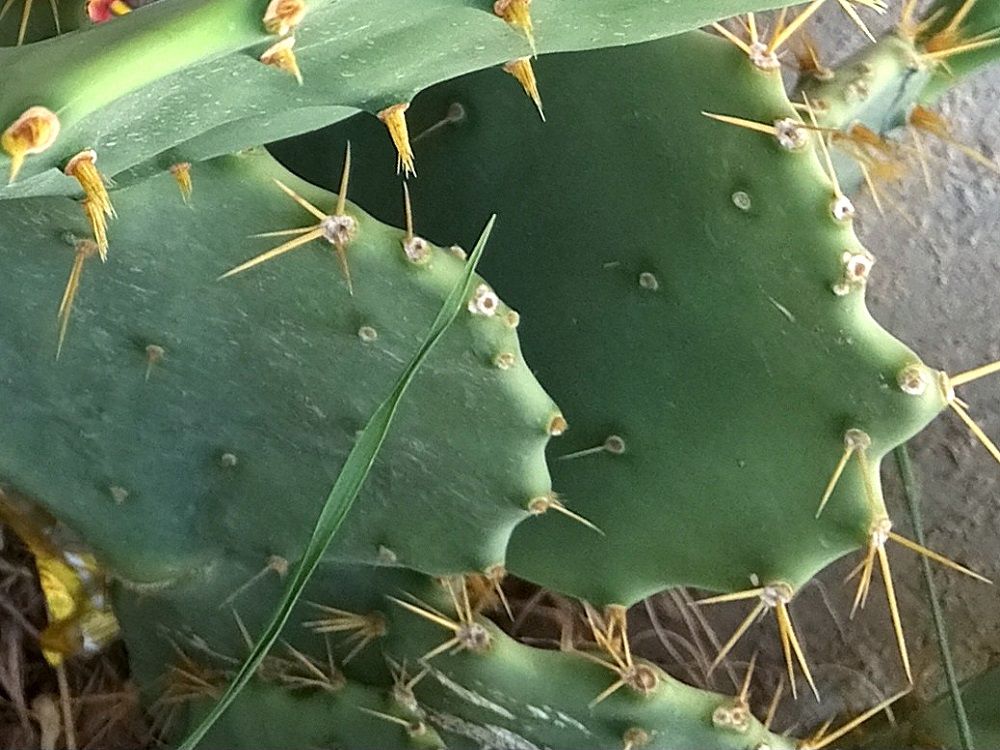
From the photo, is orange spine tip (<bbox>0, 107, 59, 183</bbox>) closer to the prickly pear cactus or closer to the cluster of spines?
the prickly pear cactus

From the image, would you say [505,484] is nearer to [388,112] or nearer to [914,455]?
[388,112]

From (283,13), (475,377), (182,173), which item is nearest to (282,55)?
(283,13)

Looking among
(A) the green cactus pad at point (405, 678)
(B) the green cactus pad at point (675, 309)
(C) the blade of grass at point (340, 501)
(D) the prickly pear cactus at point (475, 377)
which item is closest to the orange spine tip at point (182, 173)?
(D) the prickly pear cactus at point (475, 377)

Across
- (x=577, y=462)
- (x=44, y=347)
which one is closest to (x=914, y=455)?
(x=577, y=462)

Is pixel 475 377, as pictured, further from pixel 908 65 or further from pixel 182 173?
pixel 908 65

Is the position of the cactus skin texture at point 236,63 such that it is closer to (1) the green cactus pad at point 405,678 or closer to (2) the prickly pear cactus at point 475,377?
(2) the prickly pear cactus at point 475,377

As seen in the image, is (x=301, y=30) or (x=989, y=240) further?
(x=989, y=240)

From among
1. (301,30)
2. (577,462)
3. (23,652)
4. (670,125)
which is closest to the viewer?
(301,30)
